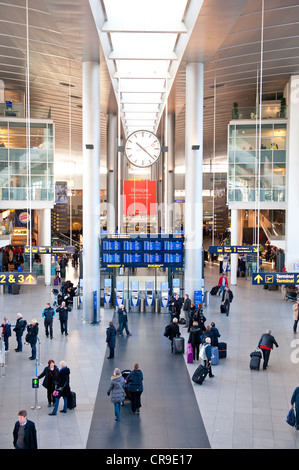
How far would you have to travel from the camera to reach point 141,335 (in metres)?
17.9

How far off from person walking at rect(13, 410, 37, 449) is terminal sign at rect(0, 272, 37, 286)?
7133mm

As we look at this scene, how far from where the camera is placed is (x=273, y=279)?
16.1m

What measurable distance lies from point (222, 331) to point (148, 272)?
17.3 m

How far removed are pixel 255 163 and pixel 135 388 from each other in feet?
67.4

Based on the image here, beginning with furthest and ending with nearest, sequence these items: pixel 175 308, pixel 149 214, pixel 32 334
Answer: pixel 149 214 → pixel 175 308 → pixel 32 334

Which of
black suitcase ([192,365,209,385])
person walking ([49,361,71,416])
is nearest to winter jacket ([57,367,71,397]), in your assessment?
person walking ([49,361,71,416])

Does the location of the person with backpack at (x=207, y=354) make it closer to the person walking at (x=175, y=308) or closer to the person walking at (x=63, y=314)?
→ the person walking at (x=175, y=308)

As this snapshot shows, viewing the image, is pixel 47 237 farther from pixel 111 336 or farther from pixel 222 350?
pixel 222 350

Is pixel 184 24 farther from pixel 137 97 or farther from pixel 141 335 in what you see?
pixel 137 97

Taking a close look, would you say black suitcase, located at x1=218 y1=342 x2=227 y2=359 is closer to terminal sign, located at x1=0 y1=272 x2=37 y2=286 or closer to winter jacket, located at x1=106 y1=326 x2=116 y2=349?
winter jacket, located at x1=106 y1=326 x2=116 y2=349

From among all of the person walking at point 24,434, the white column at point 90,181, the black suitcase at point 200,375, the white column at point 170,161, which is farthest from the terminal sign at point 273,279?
the white column at point 170,161

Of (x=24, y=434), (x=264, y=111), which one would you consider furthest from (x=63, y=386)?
(x=264, y=111)

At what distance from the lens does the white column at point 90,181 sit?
66.5ft

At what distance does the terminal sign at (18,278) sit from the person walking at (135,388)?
521 centimetres
